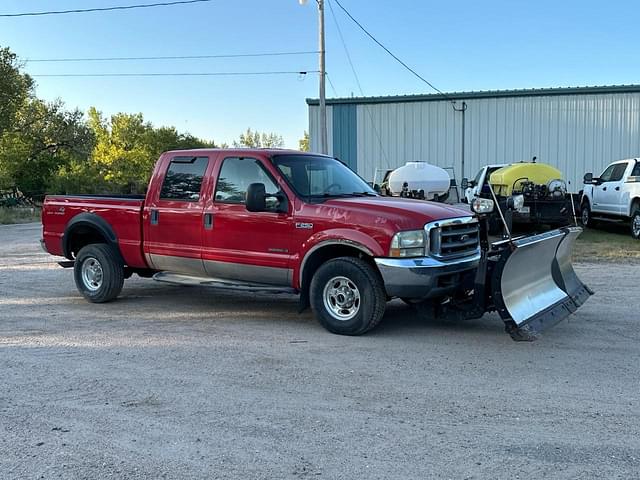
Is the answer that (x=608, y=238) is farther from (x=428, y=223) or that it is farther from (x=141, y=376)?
(x=141, y=376)

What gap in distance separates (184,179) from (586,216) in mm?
14341

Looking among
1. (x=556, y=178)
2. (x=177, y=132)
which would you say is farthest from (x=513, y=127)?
(x=177, y=132)

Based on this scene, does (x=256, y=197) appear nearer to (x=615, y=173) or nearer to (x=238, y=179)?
(x=238, y=179)

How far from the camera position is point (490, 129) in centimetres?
2461

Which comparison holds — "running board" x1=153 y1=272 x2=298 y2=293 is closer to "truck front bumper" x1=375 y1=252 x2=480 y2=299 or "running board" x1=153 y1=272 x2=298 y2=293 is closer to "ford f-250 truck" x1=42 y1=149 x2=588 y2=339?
"ford f-250 truck" x1=42 y1=149 x2=588 y2=339

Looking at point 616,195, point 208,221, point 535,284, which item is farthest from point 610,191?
point 208,221

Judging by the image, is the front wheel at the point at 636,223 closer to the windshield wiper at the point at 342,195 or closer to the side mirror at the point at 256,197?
the windshield wiper at the point at 342,195

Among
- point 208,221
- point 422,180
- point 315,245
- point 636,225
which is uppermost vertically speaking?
point 422,180

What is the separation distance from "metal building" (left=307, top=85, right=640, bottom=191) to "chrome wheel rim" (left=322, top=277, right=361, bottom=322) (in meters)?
19.1

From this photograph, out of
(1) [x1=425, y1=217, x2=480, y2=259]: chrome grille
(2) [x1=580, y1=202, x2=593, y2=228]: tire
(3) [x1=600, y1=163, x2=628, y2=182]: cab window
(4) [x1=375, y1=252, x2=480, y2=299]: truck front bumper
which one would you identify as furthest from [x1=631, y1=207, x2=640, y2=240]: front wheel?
(4) [x1=375, y1=252, x2=480, y2=299]: truck front bumper

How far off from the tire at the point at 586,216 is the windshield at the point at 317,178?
41.6 feet

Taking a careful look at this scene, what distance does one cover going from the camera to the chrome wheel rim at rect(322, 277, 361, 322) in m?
6.66

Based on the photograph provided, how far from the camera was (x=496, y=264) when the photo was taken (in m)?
6.10

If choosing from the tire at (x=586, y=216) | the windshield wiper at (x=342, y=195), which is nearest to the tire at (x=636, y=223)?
the tire at (x=586, y=216)
